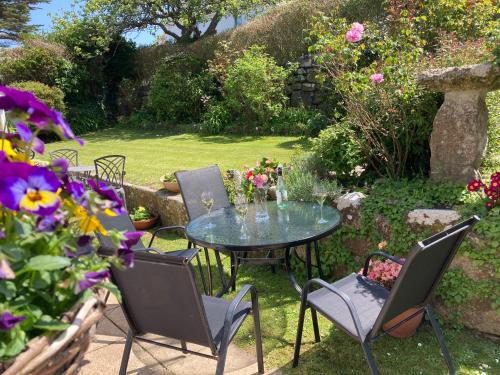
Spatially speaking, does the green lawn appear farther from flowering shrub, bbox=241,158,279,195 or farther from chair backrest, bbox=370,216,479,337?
chair backrest, bbox=370,216,479,337

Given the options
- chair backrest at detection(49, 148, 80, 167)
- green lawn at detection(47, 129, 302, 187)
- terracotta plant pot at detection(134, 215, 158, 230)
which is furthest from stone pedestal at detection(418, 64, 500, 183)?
chair backrest at detection(49, 148, 80, 167)

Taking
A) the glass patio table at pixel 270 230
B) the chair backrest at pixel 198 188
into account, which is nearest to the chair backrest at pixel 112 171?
the chair backrest at pixel 198 188

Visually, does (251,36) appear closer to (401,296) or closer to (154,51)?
(154,51)

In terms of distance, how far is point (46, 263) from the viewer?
0.79 metres

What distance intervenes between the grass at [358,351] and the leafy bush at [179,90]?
982 cm

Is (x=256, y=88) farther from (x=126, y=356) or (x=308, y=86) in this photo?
(x=126, y=356)

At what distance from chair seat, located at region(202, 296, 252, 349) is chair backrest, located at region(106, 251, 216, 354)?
0.13 m

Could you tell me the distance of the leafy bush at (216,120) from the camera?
10.8 meters

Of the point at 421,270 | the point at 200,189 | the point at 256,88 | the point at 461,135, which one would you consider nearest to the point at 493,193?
the point at 461,135

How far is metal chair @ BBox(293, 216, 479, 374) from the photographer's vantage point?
6.24ft

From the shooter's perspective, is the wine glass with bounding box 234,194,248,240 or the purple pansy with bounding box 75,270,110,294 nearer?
the purple pansy with bounding box 75,270,110,294

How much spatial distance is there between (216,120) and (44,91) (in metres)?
5.53

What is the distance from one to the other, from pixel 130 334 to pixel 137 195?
12.5ft

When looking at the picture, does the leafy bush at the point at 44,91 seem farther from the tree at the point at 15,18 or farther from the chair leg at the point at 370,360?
the chair leg at the point at 370,360
